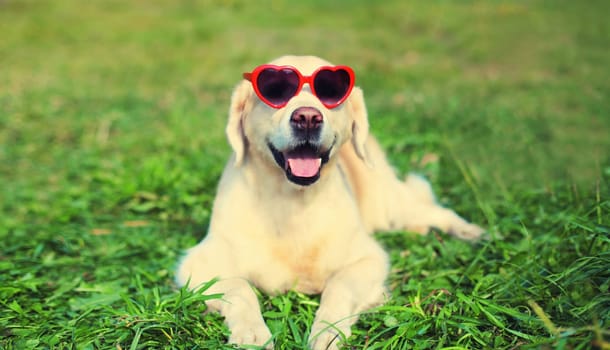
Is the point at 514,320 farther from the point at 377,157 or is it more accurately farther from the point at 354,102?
the point at 377,157

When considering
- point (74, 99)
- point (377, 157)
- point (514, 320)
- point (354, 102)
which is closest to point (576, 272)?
point (514, 320)

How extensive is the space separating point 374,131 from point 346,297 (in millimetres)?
3560

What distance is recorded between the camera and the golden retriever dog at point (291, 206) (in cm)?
286

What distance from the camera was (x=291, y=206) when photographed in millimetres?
3178

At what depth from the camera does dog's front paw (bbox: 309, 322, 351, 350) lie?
2.50 metres

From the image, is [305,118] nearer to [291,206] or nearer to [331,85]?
[331,85]

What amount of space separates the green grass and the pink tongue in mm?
652

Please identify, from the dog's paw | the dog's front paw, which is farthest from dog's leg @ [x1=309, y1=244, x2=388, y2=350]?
the dog's paw

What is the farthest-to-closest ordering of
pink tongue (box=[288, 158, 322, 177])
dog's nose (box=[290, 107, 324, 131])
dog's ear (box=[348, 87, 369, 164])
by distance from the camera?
dog's ear (box=[348, 87, 369, 164])
pink tongue (box=[288, 158, 322, 177])
dog's nose (box=[290, 107, 324, 131])

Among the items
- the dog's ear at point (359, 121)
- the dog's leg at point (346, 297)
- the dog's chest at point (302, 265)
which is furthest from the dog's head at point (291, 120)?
the dog's leg at point (346, 297)

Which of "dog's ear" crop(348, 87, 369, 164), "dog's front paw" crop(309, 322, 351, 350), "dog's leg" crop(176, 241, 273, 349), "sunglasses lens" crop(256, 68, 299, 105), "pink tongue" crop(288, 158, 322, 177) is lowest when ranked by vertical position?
"dog's front paw" crop(309, 322, 351, 350)

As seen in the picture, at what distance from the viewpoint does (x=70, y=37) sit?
1202cm

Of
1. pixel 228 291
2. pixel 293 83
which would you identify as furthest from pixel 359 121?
pixel 228 291

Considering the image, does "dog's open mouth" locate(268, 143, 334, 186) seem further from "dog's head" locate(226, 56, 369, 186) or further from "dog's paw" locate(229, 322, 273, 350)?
"dog's paw" locate(229, 322, 273, 350)
